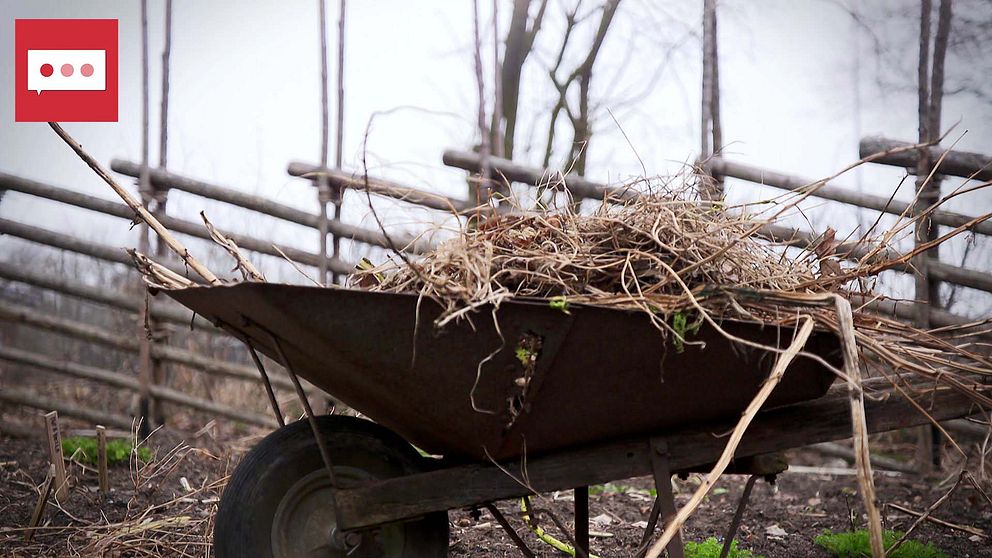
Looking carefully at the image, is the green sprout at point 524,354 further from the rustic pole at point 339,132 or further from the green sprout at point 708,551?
the rustic pole at point 339,132

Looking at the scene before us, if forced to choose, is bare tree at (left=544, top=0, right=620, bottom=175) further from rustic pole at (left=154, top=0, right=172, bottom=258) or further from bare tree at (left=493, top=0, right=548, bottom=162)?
rustic pole at (left=154, top=0, right=172, bottom=258)

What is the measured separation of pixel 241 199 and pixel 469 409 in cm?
389

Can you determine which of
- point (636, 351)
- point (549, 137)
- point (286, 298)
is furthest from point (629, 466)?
point (549, 137)

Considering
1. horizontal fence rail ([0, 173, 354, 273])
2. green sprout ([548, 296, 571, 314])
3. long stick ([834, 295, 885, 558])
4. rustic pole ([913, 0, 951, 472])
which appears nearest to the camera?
long stick ([834, 295, 885, 558])

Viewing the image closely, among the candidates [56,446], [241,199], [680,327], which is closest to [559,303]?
[680,327]

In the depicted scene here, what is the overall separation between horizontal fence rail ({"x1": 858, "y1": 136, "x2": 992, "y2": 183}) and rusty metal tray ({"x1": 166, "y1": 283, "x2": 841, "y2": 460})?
2.64 m

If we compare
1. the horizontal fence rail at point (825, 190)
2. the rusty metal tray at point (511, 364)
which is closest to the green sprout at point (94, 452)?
the rusty metal tray at point (511, 364)

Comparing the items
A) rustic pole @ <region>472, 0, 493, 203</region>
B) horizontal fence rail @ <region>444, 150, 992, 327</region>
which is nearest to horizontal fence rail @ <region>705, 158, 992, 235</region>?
horizontal fence rail @ <region>444, 150, 992, 327</region>

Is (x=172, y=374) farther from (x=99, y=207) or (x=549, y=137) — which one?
(x=549, y=137)

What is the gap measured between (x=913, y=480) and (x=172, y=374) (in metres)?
4.71

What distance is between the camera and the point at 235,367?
5078 mm

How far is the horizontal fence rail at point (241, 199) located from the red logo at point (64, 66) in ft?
1.42

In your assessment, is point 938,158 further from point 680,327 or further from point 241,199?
point 241,199

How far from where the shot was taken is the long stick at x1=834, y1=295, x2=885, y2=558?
1254mm
